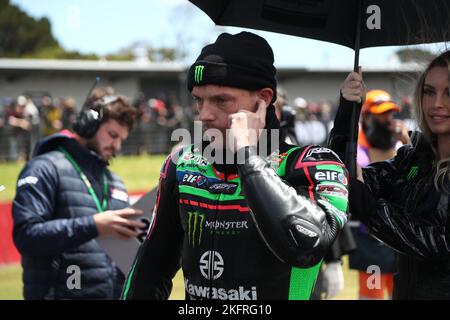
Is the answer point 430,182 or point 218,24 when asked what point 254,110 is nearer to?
point 218,24

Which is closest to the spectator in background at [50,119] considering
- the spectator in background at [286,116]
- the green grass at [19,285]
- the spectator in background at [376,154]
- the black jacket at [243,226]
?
the green grass at [19,285]

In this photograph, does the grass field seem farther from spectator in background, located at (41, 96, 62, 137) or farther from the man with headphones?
the man with headphones

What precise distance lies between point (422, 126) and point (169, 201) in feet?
3.79

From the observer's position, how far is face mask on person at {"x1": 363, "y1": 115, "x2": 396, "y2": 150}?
5970mm

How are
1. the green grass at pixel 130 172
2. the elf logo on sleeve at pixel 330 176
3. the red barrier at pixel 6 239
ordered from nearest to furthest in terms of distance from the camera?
1. the elf logo on sleeve at pixel 330 176
2. the red barrier at pixel 6 239
3. the green grass at pixel 130 172

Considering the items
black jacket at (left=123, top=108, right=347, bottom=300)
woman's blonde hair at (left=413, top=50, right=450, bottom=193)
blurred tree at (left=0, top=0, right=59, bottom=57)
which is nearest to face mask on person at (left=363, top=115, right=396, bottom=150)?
woman's blonde hair at (left=413, top=50, right=450, bottom=193)

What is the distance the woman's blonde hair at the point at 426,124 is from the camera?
2.55 m

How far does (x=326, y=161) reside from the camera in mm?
2143

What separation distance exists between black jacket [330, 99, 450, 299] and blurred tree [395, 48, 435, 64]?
344mm

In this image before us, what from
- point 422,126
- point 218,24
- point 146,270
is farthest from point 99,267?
point 422,126

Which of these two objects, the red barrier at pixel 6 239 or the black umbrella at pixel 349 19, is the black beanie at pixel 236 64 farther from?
the red barrier at pixel 6 239

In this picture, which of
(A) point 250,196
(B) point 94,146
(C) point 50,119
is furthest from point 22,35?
(A) point 250,196

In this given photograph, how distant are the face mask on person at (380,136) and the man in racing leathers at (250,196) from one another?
12.8ft

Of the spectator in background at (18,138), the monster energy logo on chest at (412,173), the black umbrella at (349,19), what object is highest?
the black umbrella at (349,19)
